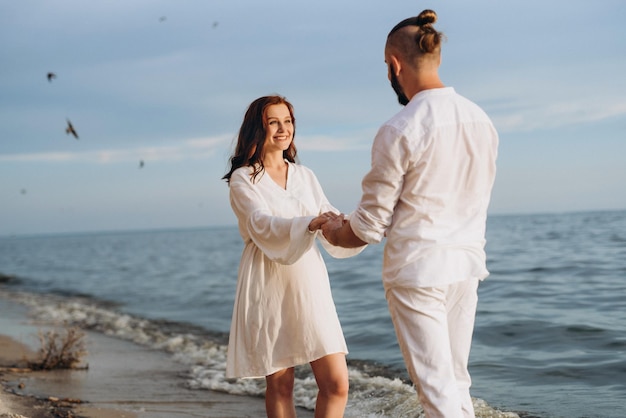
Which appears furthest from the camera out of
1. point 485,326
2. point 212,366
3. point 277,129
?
point 485,326

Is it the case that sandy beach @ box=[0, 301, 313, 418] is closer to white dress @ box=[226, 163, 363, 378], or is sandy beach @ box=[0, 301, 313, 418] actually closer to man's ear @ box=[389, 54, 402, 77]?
white dress @ box=[226, 163, 363, 378]

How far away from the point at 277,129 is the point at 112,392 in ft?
12.7

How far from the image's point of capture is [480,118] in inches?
120

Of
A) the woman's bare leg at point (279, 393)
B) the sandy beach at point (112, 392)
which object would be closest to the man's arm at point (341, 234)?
the woman's bare leg at point (279, 393)

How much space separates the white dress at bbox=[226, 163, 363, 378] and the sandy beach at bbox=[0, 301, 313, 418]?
2.00 meters

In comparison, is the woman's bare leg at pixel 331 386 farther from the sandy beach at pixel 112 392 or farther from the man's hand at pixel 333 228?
the sandy beach at pixel 112 392

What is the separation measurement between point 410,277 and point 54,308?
13.4m

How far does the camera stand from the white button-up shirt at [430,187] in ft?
9.73

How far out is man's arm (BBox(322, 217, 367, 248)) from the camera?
3303 millimetres

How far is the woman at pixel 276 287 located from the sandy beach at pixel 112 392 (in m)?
2.02

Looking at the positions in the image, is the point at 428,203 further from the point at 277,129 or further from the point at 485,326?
the point at 485,326

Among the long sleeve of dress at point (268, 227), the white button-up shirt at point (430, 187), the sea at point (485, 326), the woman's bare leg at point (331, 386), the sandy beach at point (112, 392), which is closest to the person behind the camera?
the white button-up shirt at point (430, 187)

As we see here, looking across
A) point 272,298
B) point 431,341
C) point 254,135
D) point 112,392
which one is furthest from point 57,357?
point 431,341

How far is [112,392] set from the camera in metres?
6.99
